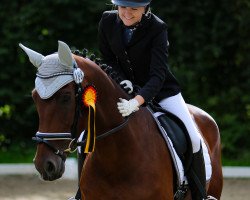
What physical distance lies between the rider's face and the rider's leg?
0.67 metres

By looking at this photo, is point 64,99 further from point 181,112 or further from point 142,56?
point 181,112

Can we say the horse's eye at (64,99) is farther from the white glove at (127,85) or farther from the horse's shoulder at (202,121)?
the horse's shoulder at (202,121)

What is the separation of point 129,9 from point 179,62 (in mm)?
8115

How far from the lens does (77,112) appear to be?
4113mm

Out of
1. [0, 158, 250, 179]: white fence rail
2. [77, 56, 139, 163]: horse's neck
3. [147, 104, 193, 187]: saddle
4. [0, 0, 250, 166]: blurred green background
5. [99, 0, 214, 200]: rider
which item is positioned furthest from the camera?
[0, 0, 250, 166]: blurred green background

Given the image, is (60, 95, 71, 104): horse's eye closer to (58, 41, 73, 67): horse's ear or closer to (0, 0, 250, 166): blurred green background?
(58, 41, 73, 67): horse's ear

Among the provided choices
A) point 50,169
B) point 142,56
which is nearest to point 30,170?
point 142,56

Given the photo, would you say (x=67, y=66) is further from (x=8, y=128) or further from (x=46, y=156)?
(x=8, y=128)

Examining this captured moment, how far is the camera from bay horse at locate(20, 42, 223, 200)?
4.01 m

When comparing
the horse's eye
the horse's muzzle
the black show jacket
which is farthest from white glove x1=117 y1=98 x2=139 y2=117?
the horse's muzzle

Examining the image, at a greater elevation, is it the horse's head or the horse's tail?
the horse's head

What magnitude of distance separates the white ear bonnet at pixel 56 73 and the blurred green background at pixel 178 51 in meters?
7.63

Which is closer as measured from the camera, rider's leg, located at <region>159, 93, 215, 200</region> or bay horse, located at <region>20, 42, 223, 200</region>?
bay horse, located at <region>20, 42, 223, 200</region>

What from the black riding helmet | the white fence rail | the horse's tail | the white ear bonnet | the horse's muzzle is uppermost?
the black riding helmet
